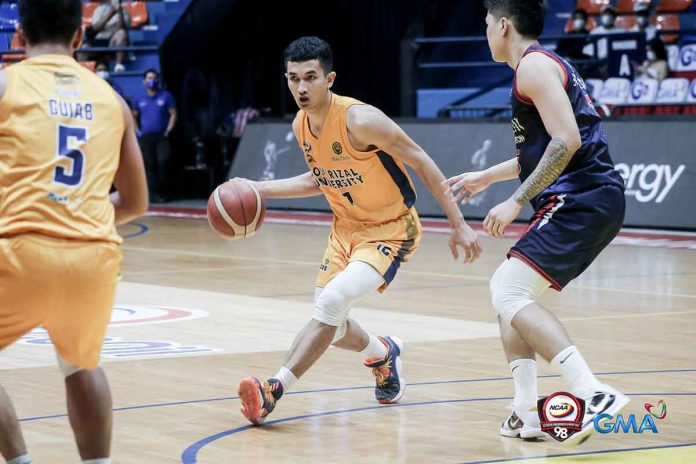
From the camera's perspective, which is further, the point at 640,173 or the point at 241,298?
the point at 640,173

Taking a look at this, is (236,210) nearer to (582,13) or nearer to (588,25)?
(582,13)

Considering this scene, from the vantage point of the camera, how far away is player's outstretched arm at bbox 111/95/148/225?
4203mm

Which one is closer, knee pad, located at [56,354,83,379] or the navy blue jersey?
knee pad, located at [56,354,83,379]

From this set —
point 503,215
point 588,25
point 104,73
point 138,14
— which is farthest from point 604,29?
point 503,215

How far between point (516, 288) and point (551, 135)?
2.08ft

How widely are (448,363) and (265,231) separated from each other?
9387mm

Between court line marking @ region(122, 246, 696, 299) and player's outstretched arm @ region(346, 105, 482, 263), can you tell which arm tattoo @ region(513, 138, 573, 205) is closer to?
player's outstretched arm @ region(346, 105, 482, 263)

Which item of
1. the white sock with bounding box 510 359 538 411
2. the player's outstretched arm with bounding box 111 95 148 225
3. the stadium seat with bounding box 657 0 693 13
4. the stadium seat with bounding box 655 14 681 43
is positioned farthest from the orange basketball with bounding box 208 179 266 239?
the stadium seat with bounding box 657 0 693 13

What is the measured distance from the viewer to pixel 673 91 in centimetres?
1748

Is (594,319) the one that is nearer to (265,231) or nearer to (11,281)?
(11,281)

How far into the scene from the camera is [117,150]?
4.11 metres

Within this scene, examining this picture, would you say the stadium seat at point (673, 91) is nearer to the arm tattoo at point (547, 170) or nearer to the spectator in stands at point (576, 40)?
the spectator in stands at point (576, 40)

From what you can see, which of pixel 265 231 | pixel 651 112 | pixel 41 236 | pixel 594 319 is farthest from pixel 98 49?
pixel 41 236

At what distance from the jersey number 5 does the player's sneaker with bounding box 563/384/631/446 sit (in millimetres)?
2243
